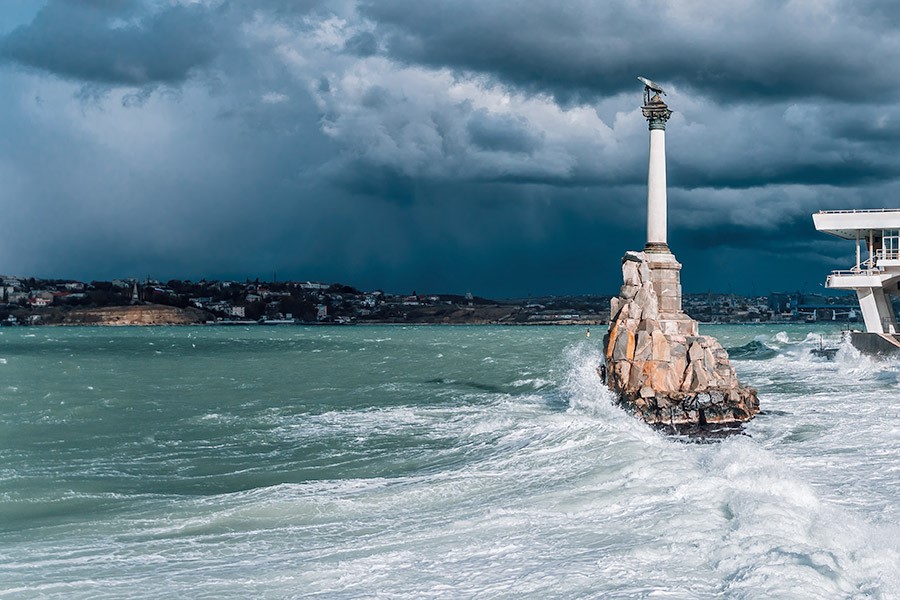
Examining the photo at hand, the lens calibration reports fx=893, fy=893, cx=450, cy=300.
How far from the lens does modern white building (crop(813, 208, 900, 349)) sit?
3869cm

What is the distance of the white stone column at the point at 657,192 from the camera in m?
25.0

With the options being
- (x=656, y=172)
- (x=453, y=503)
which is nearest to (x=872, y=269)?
(x=656, y=172)

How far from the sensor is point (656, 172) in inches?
999

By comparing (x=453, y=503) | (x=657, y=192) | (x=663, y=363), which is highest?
(x=657, y=192)

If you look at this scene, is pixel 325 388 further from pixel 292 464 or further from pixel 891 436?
pixel 891 436

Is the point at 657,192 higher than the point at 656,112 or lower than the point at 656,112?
lower

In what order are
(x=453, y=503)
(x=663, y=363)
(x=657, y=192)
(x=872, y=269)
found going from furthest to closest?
(x=872, y=269), (x=657, y=192), (x=663, y=363), (x=453, y=503)

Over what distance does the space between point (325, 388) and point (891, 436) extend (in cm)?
2148

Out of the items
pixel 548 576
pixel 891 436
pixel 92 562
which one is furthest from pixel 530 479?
pixel 891 436

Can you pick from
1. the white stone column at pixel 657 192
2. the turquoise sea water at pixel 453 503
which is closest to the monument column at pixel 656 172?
the white stone column at pixel 657 192

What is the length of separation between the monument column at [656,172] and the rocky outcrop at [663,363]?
1537 millimetres

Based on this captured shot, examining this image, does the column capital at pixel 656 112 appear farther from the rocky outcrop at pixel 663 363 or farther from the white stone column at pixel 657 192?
the rocky outcrop at pixel 663 363

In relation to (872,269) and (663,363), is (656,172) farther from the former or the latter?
(872,269)

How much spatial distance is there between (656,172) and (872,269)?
18.7 m
